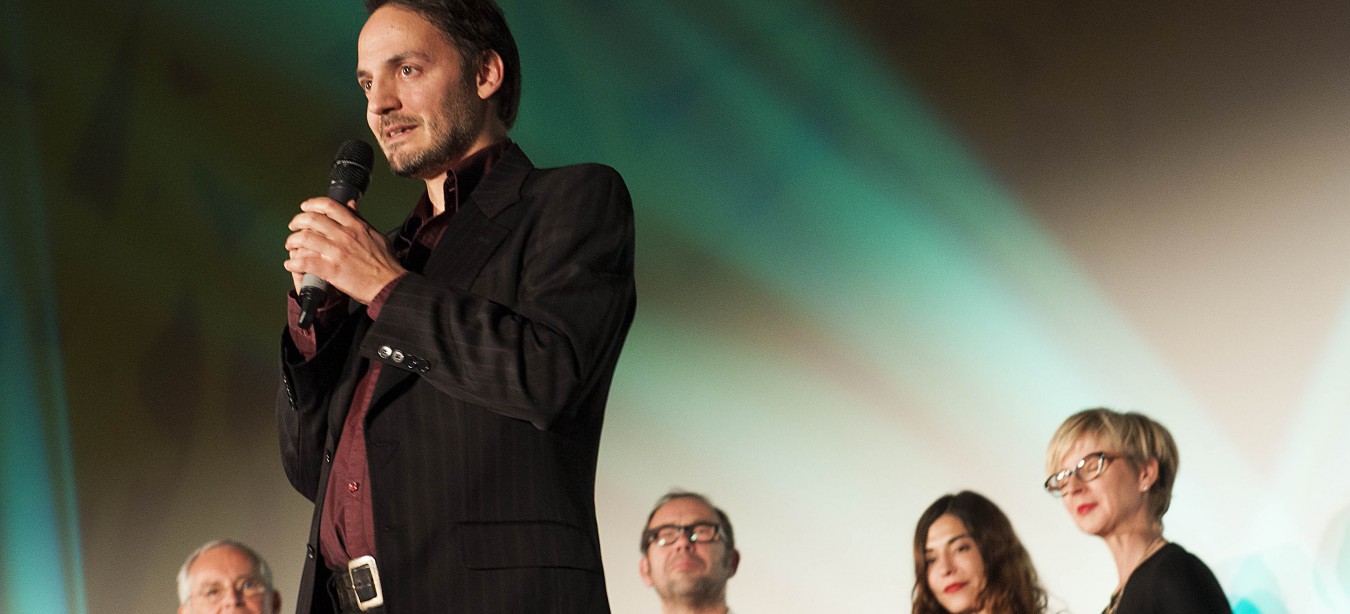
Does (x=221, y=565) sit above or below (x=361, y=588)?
above

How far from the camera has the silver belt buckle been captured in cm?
141

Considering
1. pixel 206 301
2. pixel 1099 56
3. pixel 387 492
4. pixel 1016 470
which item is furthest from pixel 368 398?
pixel 206 301

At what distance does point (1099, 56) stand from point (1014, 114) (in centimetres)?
26

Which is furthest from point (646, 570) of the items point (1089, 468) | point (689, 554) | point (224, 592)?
point (1089, 468)

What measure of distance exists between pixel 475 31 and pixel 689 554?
→ 2.18 meters

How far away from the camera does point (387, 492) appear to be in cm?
141

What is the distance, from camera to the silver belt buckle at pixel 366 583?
1411mm

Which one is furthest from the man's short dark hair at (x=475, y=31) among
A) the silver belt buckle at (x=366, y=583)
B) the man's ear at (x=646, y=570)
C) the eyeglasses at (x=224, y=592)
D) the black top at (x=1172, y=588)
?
the eyeglasses at (x=224, y=592)

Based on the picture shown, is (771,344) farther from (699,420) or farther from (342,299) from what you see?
(342,299)

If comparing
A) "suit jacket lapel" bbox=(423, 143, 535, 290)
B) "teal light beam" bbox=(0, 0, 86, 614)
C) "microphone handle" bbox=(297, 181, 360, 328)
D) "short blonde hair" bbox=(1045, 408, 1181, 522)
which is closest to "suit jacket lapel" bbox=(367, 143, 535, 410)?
"suit jacket lapel" bbox=(423, 143, 535, 290)

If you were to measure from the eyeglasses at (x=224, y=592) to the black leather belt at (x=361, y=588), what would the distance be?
2447 mm

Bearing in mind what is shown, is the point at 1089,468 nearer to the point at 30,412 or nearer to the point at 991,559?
the point at 991,559

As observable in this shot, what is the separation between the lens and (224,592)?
12.2ft

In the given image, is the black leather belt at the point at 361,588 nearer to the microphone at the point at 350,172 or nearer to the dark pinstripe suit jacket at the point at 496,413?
the dark pinstripe suit jacket at the point at 496,413
